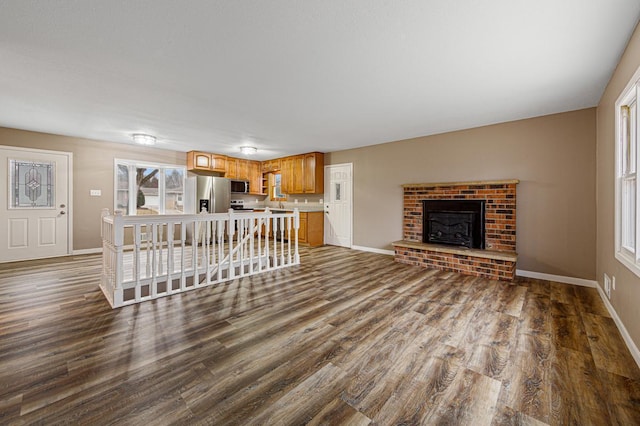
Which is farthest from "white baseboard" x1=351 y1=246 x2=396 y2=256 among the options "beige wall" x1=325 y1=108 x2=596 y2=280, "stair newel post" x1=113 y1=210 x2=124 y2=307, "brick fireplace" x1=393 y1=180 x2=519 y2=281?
"stair newel post" x1=113 y1=210 x2=124 y2=307

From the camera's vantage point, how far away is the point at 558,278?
3.76 metres

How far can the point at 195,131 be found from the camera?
4770mm

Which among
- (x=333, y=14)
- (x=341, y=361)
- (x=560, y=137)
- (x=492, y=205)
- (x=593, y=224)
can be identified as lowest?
(x=341, y=361)

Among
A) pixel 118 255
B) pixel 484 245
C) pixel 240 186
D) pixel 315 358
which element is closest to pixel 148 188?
pixel 240 186

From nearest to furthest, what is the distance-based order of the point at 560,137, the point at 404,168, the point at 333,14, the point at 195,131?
the point at 333,14, the point at 560,137, the point at 195,131, the point at 404,168

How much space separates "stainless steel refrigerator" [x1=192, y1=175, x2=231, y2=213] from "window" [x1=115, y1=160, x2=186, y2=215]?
20.4 inches

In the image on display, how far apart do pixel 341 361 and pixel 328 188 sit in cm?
519

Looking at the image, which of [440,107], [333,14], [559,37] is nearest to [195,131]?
[333,14]

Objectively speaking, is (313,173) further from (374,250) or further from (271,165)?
(374,250)

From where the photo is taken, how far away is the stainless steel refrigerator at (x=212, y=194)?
6.58m

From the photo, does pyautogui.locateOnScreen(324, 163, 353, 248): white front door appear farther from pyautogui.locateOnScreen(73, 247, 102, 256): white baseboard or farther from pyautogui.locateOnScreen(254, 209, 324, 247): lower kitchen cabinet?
pyautogui.locateOnScreen(73, 247, 102, 256): white baseboard

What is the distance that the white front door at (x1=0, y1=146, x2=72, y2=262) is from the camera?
4629 mm

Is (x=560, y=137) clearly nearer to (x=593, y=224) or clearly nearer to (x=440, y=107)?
(x=593, y=224)

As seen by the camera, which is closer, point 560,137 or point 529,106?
point 529,106
